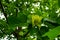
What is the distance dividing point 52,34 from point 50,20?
50mm

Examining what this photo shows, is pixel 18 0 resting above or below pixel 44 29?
above

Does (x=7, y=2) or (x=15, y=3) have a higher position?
(x=7, y=2)

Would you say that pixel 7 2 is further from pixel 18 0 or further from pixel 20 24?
pixel 20 24

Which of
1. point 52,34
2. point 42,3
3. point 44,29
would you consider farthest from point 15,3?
point 52,34

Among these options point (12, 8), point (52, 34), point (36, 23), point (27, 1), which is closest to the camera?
point (52, 34)

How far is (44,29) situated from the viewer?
42cm

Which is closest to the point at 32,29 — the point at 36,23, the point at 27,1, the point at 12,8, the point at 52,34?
the point at 36,23

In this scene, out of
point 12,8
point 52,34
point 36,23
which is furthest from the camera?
point 12,8

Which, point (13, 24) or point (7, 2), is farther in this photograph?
point (7, 2)

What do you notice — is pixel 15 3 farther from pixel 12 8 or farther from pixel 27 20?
pixel 27 20

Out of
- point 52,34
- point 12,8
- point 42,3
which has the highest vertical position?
point 42,3

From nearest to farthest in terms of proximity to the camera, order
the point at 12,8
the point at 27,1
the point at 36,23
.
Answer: the point at 36,23 → the point at 12,8 → the point at 27,1

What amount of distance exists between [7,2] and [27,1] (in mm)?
289

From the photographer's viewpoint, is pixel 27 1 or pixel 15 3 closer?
pixel 15 3
